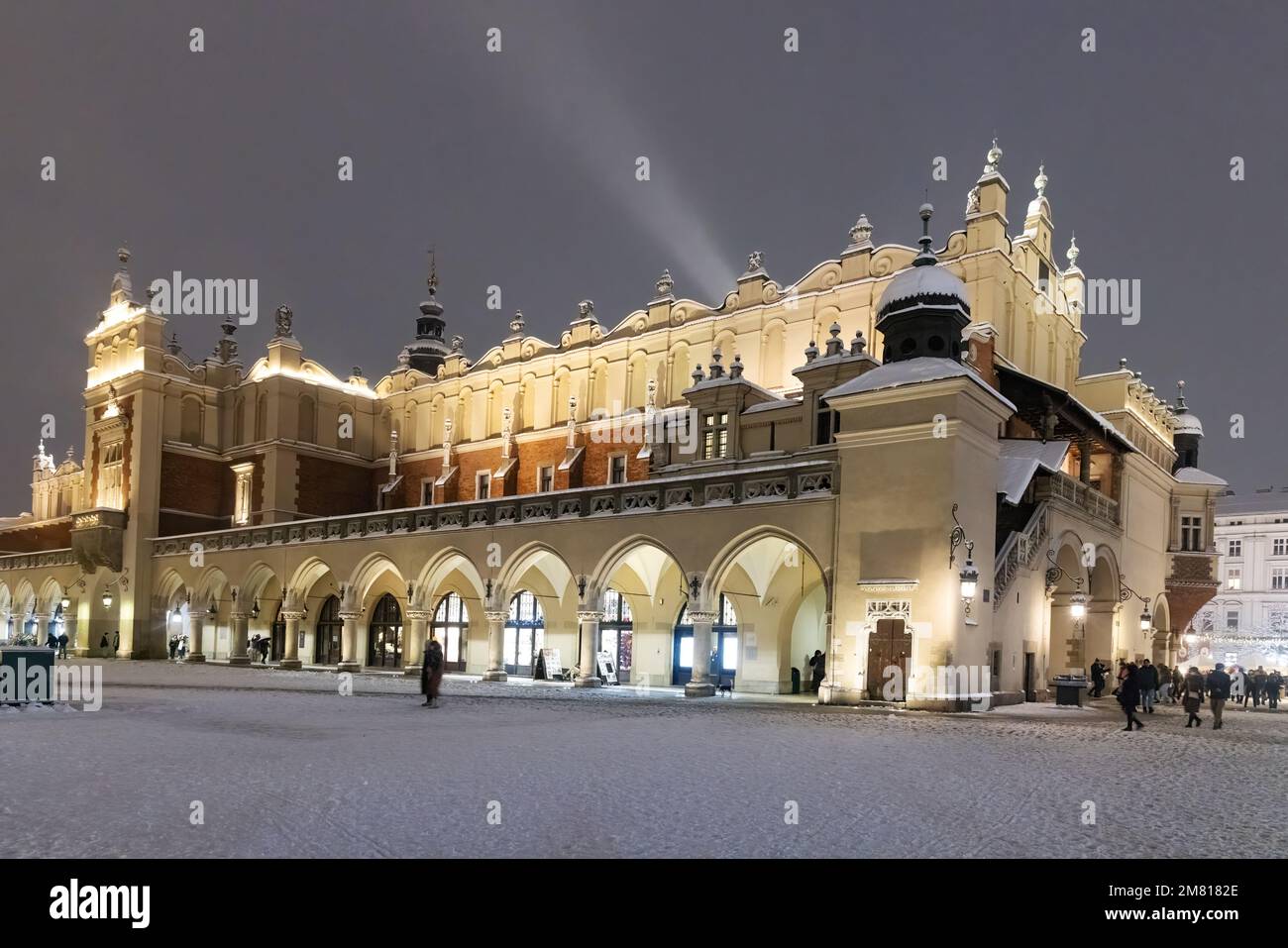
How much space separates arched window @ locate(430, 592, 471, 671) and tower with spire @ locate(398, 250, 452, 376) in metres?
23.0

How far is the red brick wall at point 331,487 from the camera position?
4578 cm

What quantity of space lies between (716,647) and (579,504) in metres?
6.33

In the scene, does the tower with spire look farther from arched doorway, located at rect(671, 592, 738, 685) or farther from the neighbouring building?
the neighbouring building

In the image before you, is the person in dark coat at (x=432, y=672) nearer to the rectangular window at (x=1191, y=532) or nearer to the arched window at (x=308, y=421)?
the arched window at (x=308, y=421)

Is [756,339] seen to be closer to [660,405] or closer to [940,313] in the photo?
[660,405]

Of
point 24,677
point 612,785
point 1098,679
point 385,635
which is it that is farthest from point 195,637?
point 612,785

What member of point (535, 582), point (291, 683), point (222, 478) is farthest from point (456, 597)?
point (222, 478)

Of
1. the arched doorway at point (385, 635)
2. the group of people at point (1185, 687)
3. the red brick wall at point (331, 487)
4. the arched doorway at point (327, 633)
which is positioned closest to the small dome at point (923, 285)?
the group of people at point (1185, 687)

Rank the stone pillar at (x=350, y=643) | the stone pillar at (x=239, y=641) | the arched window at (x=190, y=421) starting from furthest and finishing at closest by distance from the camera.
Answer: the arched window at (x=190, y=421), the stone pillar at (x=239, y=641), the stone pillar at (x=350, y=643)

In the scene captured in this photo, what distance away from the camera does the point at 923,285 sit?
83.6 feet

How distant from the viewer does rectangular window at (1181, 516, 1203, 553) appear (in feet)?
139

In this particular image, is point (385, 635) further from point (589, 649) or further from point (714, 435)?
point (714, 435)

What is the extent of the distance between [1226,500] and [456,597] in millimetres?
60377

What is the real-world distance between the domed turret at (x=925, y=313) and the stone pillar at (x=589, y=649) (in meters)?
10.9
